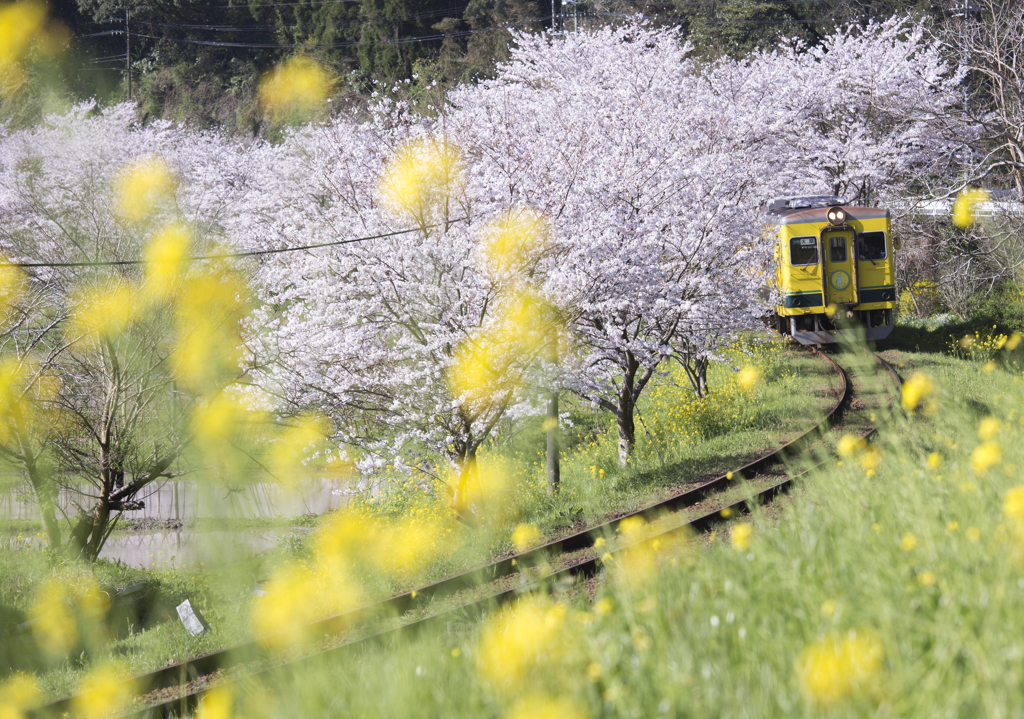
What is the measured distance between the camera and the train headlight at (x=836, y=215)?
44.8ft

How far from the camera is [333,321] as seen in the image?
8969mm

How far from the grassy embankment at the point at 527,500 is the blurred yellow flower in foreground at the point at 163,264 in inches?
142

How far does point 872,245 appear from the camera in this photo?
45.4ft

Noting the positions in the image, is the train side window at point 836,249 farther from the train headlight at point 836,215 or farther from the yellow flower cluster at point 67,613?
the yellow flower cluster at point 67,613

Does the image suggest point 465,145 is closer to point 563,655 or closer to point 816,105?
point 563,655

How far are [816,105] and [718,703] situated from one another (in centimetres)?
2199

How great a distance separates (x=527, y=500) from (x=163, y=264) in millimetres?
5777

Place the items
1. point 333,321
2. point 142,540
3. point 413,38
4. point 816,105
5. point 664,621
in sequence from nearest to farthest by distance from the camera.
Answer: point 664,621 → point 333,321 → point 142,540 → point 816,105 → point 413,38

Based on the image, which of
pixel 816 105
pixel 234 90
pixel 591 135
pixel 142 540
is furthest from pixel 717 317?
pixel 234 90

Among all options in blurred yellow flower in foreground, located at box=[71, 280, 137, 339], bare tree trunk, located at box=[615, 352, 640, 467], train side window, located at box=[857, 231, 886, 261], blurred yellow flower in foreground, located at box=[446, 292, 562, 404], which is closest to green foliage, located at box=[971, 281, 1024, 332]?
train side window, located at box=[857, 231, 886, 261]

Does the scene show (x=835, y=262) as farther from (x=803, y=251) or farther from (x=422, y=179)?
(x=422, y=179)

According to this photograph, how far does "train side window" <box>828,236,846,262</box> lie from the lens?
545 inches

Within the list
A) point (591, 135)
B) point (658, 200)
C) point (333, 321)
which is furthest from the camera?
point (591, 135)

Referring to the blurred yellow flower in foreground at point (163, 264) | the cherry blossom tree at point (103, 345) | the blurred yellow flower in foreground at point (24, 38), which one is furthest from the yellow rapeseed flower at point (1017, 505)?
the blurred yellow flower in foreground at point (24, 38)
